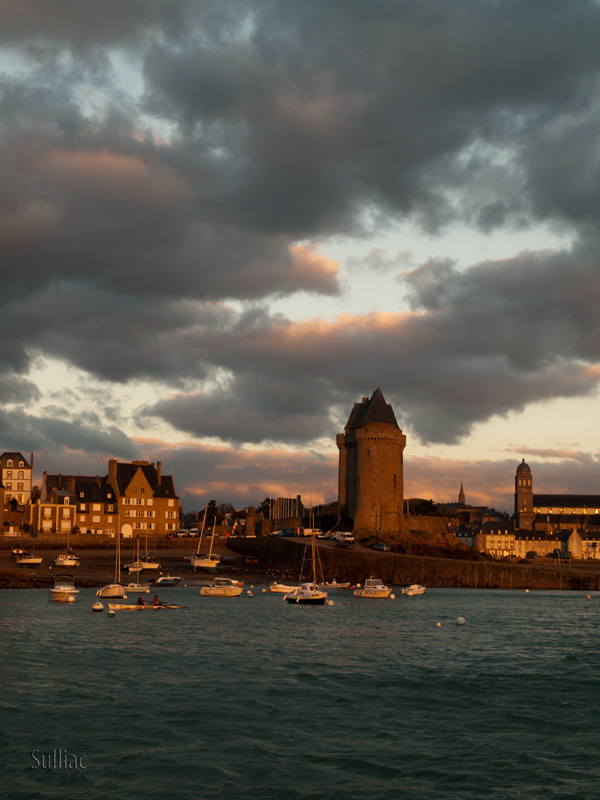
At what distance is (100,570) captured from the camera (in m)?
83.9

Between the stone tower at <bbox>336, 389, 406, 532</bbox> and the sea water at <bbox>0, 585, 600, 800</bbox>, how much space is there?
55467mm

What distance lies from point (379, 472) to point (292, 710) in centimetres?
8169

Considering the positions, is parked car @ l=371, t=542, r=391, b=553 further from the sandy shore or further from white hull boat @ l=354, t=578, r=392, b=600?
white hull boat @ l=354, t=578, r=392, b=600

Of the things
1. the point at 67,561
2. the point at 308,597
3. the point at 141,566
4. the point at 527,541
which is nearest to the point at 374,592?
the point at 308,597

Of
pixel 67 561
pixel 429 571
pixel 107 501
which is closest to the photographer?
pixel 67 561

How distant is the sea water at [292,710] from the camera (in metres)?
19.8

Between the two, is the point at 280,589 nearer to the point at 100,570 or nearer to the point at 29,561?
the point at 100,570

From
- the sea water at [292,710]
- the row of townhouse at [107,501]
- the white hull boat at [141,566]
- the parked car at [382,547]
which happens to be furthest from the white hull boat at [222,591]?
the row of townhouse at [107,501]

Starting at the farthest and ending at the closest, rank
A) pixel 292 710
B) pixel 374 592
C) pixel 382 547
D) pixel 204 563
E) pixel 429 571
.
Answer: pixel 382 547 < pixel 204 563 < pixel 429 571 < pixel 374 592 < pixel 292 710

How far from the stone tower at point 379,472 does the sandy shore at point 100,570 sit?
17.3 meters

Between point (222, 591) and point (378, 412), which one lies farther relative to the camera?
point (378, 412)

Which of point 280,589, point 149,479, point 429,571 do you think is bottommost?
point 280,589

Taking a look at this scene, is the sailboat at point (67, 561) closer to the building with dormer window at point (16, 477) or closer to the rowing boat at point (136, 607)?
the rowing boat at point (136, 607)

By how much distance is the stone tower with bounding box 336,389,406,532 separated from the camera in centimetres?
10744
